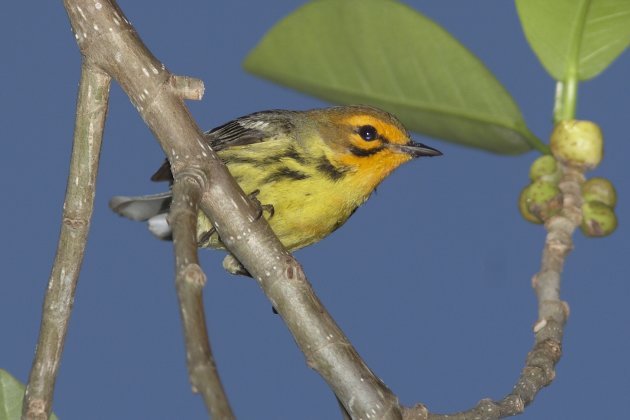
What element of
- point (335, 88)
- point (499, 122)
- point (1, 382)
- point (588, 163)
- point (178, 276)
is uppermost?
point (335, 88)

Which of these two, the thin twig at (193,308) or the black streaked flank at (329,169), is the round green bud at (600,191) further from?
the thin twig at (193,308)

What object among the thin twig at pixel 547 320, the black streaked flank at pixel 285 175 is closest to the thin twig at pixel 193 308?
the thin twig at pixel 547 320

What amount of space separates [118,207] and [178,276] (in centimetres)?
151

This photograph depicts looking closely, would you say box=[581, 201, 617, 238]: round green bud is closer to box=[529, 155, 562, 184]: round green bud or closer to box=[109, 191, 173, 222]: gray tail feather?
box=[529, 155, 562, 184]: round green bud

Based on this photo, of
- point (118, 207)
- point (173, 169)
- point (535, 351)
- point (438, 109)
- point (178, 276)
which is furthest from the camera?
point (118, 207)

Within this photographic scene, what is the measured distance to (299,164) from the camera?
1.82 meters

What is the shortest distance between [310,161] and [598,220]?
0.57 m

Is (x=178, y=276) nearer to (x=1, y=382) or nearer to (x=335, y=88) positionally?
(x=1, y=382)

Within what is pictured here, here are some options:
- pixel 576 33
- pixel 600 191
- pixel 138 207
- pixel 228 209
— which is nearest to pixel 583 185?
pixel 600 191

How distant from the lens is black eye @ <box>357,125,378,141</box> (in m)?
1.91

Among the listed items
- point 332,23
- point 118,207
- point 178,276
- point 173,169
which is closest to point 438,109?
point 332,23

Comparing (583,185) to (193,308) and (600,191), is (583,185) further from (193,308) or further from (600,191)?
(193,308)

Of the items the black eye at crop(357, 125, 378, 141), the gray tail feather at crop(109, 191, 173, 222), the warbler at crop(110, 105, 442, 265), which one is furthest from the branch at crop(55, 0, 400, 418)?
the gray tail feather at crop(109, 191, 173, 222)

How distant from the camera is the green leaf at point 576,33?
65.3 inches
